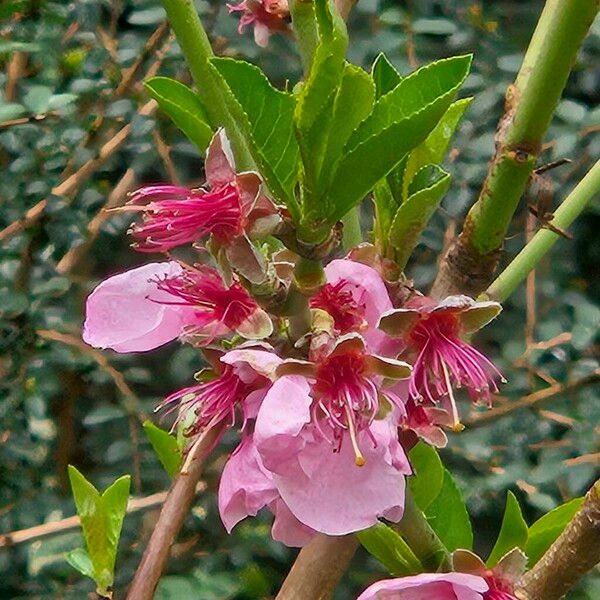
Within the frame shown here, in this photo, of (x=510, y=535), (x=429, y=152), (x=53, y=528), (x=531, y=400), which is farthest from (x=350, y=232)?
(x=531, y=400)

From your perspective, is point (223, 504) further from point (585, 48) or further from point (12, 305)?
point (585, 48)

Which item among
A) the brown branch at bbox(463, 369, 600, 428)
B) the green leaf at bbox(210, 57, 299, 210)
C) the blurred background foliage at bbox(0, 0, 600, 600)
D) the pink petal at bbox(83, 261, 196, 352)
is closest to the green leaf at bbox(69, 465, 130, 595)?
the pink petal at bbox(83, 261, 196, 352)

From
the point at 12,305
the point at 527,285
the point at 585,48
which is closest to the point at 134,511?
the point at 12,305

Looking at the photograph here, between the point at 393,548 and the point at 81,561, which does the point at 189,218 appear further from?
the point at 81,561

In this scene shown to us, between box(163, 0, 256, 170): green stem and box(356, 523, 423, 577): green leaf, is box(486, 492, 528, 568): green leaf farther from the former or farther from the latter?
box(163, 0, 256, 170): green stem

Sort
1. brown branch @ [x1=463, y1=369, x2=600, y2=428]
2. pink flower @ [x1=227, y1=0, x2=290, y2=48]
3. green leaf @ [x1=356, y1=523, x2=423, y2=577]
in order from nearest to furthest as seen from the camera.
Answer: green leaf @ [x1=356, y1=523, x2=423, y2=577] < pink flower @ [x1=227, y1=0, x2=290, y2=48] < brown branch @ [x1=463, y1=369, x2=600, y2=428]

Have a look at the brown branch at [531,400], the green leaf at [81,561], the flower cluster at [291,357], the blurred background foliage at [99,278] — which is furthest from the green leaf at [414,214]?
the brown branch at [531,400]
